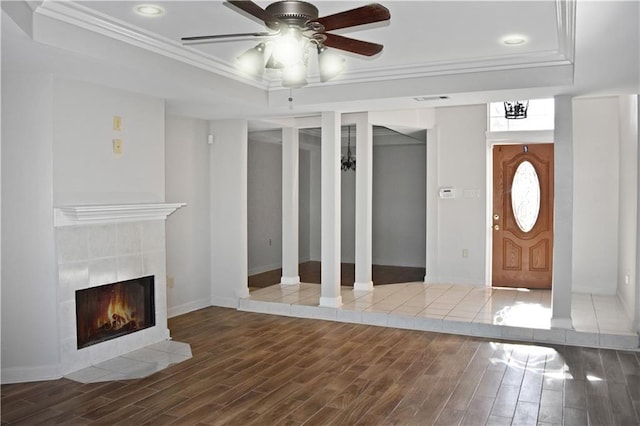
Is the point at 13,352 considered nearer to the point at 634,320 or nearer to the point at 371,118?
the point at 371,118

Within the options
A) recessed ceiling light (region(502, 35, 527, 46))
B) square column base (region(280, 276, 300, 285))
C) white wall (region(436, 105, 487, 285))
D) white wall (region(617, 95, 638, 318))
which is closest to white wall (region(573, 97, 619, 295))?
white wall (region(617, 95, 638, 318))

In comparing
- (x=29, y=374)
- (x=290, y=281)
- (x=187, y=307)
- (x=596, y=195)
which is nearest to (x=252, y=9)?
(x=29, y=374)

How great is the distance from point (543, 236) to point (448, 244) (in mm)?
1345

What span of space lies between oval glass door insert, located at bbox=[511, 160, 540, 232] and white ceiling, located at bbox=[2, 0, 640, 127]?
7.82 feet

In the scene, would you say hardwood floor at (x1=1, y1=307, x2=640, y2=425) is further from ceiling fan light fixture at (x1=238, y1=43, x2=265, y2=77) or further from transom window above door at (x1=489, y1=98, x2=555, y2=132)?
transom window above door at (x1=489, y1=98, x2=555, y2=132)

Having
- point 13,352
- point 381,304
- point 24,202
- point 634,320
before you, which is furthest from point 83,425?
point 634,320

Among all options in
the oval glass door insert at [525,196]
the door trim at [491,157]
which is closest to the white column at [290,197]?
the door trim at [491,157]

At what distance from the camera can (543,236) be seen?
24.7 feet

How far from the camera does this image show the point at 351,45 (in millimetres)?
3232

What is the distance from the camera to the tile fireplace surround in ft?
14.2

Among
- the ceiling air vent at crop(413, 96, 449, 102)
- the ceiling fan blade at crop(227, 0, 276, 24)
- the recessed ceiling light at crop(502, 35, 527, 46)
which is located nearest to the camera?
the ceiling fan blade at crop(227, 0, 276, 24)

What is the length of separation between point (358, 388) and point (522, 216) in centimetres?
469

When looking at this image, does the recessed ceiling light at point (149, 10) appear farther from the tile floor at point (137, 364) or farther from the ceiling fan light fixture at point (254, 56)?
the tile floor at point (137, 364)

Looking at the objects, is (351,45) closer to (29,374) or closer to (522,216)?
(29,374)
